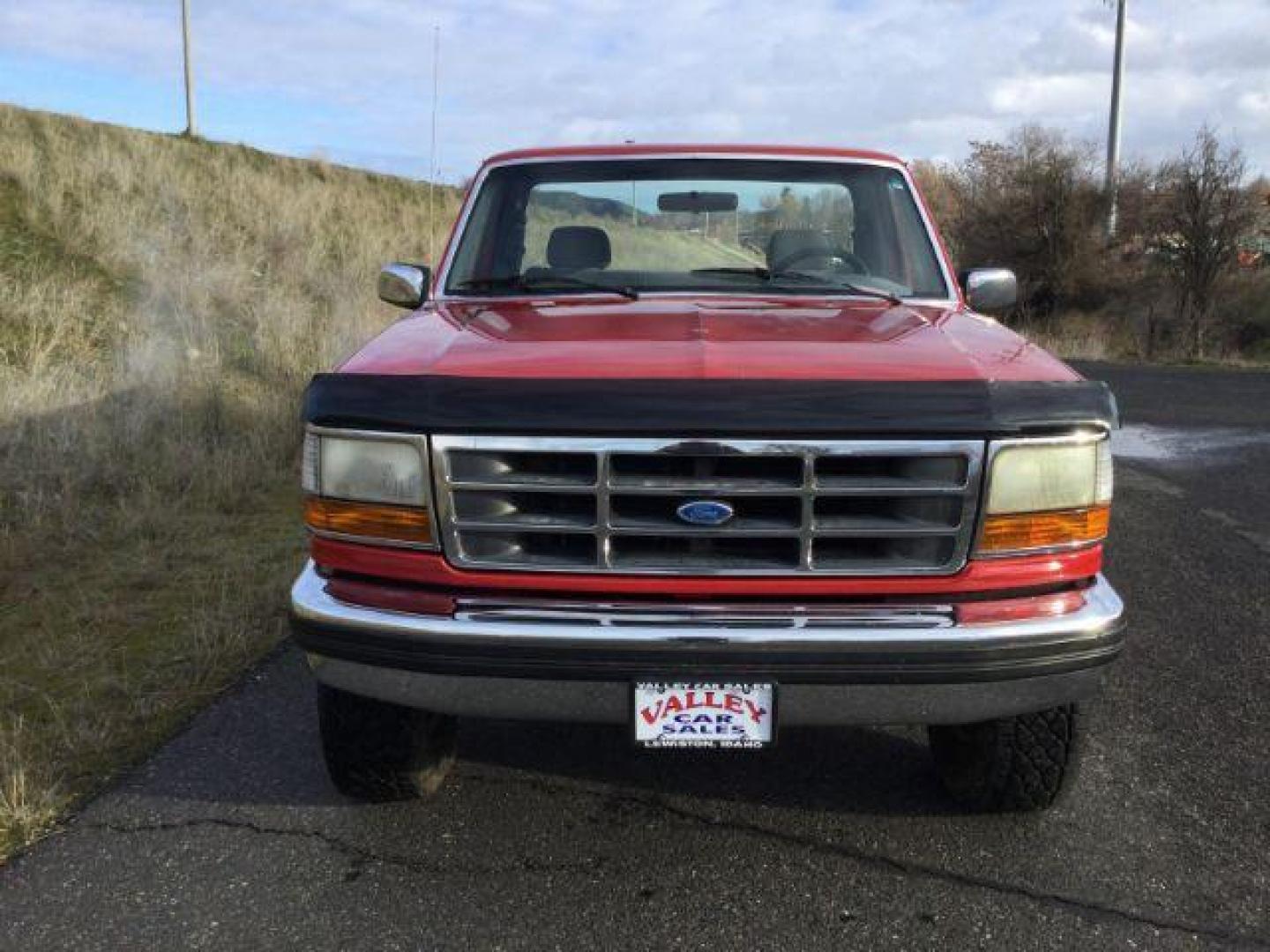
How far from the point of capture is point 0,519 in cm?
545

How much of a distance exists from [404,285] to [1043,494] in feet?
7.78

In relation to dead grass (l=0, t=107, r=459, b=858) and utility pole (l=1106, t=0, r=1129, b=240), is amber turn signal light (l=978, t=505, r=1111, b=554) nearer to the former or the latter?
dead grass (l=0, t=107, r=459, b=858)

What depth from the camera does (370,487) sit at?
2439mm

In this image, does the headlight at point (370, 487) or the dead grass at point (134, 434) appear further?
the dead grass at point (134, 434)

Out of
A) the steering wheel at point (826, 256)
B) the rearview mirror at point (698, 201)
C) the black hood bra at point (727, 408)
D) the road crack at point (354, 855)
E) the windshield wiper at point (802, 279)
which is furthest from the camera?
the rearview mirror at point (698, 201)

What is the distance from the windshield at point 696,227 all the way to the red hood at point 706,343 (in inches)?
14.8

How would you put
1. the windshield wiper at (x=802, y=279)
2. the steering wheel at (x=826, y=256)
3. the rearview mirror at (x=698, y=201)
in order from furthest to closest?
the rearview mirror at (x=698, y=201) < the steering wheel at (x=826, y=256) < the windshield wiper at (x=802, y=279)

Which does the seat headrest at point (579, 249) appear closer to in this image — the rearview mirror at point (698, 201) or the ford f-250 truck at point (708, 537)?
the rearview mirror at point (698, 201)

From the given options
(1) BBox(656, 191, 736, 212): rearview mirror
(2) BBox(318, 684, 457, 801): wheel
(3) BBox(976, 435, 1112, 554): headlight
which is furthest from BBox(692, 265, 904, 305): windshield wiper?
(2) BBox(318, 684, 457, 801): wheel

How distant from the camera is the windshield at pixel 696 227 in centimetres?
373

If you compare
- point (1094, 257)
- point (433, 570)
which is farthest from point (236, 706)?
point (1094, 257)

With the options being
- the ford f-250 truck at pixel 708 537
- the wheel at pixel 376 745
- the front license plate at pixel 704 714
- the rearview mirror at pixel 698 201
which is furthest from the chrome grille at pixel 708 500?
the rearview mirror at pixel 698 201

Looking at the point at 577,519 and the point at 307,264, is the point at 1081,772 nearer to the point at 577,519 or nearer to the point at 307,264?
the point at 577,519

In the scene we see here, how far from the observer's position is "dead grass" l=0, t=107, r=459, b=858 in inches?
144
